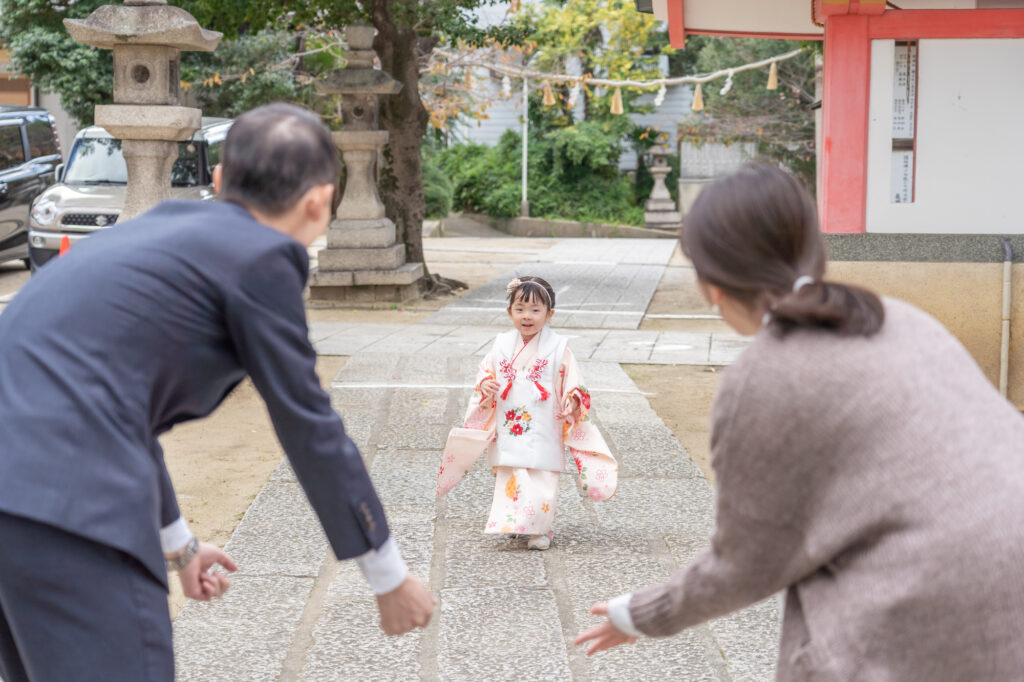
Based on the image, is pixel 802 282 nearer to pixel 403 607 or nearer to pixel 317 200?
pixel 317 200

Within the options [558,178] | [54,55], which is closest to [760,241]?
[54,55]

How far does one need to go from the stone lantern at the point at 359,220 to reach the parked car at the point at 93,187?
1.34m

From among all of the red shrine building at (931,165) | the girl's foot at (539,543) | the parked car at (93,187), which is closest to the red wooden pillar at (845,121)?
the red shrine building at (931,165)

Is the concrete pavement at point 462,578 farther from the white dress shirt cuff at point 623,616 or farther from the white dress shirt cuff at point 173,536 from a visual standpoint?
the white dress shirt cuff at point 623,616

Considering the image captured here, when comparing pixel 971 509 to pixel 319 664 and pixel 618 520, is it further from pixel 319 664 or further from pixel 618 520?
pixel 618 520

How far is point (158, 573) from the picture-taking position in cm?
189

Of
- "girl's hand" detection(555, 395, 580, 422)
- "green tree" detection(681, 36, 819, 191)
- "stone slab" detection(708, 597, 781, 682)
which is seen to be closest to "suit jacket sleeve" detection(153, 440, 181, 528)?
"stone slab" detection(708, 597, 781, 682)

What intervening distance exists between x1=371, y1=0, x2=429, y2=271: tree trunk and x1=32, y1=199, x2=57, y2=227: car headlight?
3668mm

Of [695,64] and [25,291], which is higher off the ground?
[695,64]

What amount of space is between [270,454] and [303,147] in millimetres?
4737

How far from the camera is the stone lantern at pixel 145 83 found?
761 cm

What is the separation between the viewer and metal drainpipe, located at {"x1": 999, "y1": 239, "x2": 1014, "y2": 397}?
23.7ft

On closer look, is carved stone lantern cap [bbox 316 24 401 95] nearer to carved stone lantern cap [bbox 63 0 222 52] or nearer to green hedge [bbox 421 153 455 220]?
carved stone lantern cap [bbox 63 0 222 52]

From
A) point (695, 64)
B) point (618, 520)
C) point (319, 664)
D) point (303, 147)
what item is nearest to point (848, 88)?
point (618, 520)
